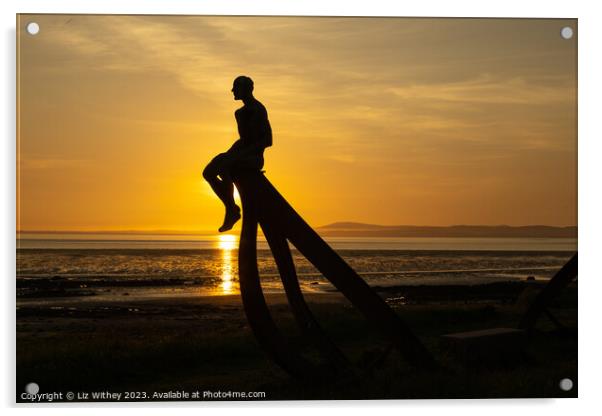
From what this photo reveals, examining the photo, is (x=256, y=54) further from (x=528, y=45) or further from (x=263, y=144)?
(x=528, y=45)

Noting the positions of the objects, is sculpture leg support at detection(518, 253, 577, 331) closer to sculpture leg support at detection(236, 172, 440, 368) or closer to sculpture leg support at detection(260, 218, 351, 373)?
sculpture leg support at detection(236, 172, 440, 368)

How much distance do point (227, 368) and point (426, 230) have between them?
7.52 ft

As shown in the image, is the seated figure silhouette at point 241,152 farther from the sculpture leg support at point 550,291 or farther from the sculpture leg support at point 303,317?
the sculpture leg support at point 550,291

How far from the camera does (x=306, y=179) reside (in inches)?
236

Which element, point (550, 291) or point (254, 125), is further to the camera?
point (550, 291)

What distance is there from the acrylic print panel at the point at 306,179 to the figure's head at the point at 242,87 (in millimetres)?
12

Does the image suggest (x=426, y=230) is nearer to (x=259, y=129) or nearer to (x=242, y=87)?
(x=259, y=129)

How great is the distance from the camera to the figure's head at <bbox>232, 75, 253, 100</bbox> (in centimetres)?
477

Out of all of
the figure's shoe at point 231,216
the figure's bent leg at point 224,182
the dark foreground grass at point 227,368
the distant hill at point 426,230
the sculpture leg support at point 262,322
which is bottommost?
the dark foreground grass at point 227,368

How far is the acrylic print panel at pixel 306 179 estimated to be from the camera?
481 centimetres

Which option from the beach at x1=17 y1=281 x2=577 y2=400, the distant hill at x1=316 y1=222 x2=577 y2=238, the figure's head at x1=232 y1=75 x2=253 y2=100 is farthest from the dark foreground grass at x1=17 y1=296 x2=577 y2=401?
the figure's head at x1=232 y1=75 x2=253 y2=100

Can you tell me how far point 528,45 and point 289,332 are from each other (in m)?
3.76

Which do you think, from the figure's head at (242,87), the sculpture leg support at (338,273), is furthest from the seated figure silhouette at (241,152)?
the sculpture leg support at (338,273)

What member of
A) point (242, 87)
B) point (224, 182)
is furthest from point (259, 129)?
point (224, 182)
